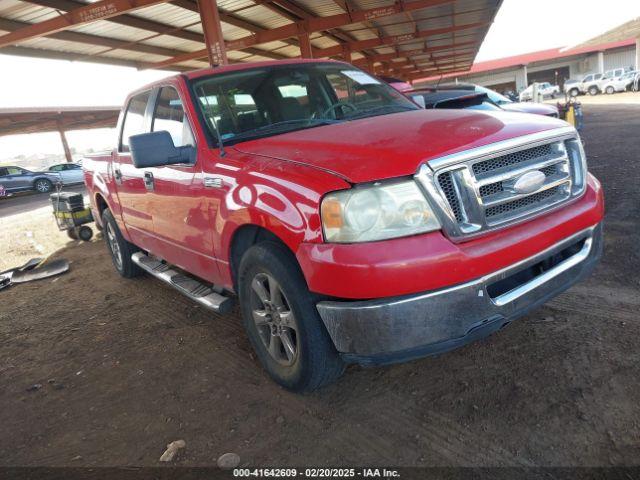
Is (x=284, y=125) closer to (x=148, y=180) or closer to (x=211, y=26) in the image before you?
(x=148, y=180)

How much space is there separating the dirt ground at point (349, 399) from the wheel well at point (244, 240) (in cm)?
71

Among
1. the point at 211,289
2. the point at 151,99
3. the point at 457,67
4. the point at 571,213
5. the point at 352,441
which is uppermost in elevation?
the point at 457,67

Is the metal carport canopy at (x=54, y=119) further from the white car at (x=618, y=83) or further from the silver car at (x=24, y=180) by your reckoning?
the white car at (x=618, y=83)

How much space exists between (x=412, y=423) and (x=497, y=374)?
0.60 meters

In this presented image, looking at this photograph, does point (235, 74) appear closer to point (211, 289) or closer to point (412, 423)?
point (211, 289)

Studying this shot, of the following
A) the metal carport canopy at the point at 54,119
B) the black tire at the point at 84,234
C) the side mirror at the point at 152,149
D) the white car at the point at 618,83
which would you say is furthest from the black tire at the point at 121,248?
the white car at the point at 618,83

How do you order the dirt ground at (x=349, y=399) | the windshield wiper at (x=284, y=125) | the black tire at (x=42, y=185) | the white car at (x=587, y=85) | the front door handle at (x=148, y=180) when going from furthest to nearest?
the white car at (x=587, y=85), the black tire at (x=42, y=185), the front door handle at (x=148, y=180), the windshield wiper at (x=284, y=125), the dirt ground at (x=349, y=399)

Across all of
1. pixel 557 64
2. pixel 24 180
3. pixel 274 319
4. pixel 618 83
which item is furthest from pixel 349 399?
pixel 557 64

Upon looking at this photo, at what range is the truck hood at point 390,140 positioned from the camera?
2.09 m

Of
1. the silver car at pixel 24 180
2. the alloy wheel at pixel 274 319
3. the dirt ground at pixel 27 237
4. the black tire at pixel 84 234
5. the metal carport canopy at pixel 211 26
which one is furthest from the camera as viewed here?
the silver car at pixel 24 180

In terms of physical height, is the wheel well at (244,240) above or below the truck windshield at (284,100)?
below

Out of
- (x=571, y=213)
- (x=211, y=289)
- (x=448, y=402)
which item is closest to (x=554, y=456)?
(x=448, y=402)

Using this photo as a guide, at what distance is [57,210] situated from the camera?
812 cm

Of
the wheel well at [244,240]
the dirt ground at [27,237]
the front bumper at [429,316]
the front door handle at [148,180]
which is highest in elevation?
the front door handle at [148,180]
